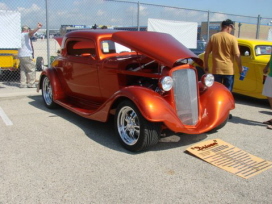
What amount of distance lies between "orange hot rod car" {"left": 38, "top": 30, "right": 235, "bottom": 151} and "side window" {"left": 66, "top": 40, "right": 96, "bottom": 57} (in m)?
0.46

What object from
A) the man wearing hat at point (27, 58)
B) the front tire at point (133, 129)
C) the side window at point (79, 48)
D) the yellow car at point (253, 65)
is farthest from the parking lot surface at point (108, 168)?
the man wearing hat at point (27, 58)

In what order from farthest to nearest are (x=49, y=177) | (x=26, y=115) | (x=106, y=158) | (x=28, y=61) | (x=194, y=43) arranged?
1. (x=194, y=43)
2. (x=28, y=61)
3. (x=26, y=115)
4. (x=106, y=158)
5. (x=49, y=177)

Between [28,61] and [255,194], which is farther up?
[28,61]

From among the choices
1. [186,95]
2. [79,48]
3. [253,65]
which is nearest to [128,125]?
[186,95]

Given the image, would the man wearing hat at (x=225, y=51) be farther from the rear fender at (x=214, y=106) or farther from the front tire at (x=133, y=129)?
the front tire at (x=133, y=129)

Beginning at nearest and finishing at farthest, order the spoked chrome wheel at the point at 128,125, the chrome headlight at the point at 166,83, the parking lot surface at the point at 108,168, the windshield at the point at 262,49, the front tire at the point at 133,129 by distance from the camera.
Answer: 1. the parking lot surface at the point at 108,168
2. the front tire at the point at 133,129
3. the chrome headlight at the point at 166,83
4. the spoked chrome wheel at the point at 128,125
5. the windshield at the point at 262,49

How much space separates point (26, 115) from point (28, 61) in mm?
2859

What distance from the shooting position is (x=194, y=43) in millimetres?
10930

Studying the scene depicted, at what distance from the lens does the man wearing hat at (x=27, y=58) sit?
792cm

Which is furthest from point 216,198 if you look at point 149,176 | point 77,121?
point 77,121

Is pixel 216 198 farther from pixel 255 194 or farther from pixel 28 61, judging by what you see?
pixel 28 61

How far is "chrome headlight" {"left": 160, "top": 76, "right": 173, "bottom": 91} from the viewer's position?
3775 millimetres

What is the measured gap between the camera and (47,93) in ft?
20.7

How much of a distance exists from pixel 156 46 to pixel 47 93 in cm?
317
